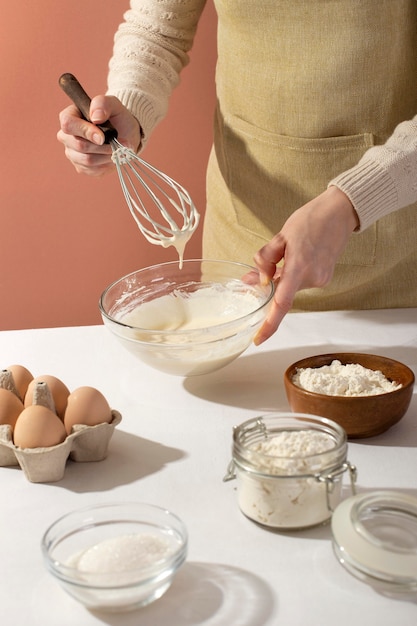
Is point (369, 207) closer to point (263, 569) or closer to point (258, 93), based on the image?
point (258, 93)

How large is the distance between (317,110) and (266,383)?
574 millimetres

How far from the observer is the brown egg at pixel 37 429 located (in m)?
1.01

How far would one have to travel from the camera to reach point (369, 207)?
4.33 feet

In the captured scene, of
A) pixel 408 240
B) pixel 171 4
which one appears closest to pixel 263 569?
pixel 408 240

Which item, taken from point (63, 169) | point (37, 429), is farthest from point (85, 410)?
point (63, 169)

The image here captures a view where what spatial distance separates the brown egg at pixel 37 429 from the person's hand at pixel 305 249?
14.8 inches

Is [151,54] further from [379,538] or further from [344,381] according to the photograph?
[379,538]

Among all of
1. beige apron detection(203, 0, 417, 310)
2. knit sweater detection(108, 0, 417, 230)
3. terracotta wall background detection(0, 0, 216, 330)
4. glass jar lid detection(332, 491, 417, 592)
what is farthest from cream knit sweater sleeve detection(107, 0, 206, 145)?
glass jar lid detection(332, 491, 417, 592)

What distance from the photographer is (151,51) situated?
5.70 ft

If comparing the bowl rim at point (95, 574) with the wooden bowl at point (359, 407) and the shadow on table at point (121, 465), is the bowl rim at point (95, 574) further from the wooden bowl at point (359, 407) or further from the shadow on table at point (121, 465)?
the wooden bowl at point (359, 407)

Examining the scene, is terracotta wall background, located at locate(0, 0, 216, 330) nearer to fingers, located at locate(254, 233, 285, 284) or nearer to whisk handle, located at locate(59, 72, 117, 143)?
whisk handle, located at locate(59, 72, 117, 143)

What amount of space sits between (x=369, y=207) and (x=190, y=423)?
Result: 0.45m

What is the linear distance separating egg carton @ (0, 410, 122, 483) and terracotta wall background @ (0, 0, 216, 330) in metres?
1.56

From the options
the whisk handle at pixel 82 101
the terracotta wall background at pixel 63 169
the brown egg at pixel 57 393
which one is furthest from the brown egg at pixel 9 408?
the terracotta wall background at pixel 63 169
